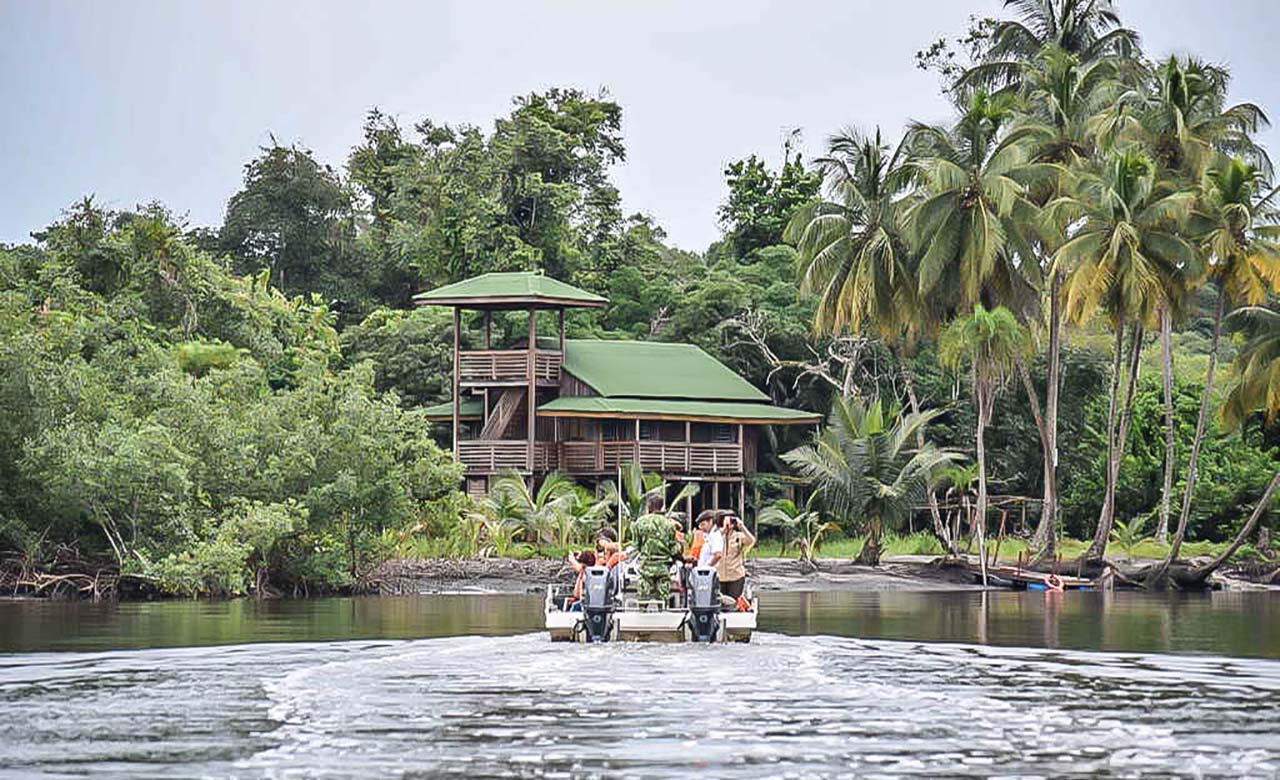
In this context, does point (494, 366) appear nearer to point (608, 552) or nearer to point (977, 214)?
point (977, 214)

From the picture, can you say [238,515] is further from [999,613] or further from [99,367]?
[999,613]

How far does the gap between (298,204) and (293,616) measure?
39968mm

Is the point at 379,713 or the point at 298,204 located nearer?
the point at 379,713

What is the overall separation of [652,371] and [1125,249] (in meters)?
16.4

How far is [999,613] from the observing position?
33.3 metres

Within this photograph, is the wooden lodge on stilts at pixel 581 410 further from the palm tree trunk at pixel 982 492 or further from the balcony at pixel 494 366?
the palm tree trunk at pixel 982 492

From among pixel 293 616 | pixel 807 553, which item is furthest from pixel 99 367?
pixel 807 553

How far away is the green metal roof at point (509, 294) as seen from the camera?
5184 cm

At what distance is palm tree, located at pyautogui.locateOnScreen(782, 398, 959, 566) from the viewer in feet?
157

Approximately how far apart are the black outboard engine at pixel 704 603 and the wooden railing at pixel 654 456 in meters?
29.0

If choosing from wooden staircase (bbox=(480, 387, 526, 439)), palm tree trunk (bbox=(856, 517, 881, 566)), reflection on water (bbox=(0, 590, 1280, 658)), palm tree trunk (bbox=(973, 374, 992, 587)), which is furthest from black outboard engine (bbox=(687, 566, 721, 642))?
wooden staircase (bbox=(480, 387, 526, 439))

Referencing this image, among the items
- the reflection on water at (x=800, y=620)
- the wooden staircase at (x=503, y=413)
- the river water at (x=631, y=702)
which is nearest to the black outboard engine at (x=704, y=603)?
the river water at (x=631, y=702)

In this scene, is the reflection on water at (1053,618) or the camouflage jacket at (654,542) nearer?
the camouflage jacket at (654,542)

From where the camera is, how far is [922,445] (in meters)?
52.2
